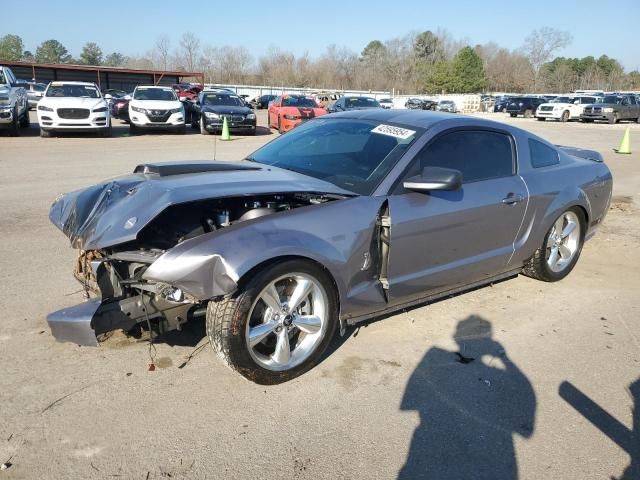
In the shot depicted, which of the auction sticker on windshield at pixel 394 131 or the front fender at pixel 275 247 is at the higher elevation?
the auction sticker on windshield at pixel 394 131

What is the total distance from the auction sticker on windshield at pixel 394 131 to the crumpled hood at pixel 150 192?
0.70m

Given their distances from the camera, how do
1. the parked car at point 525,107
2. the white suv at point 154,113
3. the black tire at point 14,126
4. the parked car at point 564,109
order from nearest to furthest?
the black tire at point 14,126 → the white suv at point 154,113 → the parked car at point 564,109 → the parked car at point 525,107

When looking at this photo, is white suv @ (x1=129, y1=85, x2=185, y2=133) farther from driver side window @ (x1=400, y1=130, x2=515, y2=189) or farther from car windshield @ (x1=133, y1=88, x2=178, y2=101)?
driver side window @ (x1=400, y1=130, x2=515, y2=189)

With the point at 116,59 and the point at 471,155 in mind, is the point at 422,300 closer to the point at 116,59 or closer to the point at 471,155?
the point at 471,155

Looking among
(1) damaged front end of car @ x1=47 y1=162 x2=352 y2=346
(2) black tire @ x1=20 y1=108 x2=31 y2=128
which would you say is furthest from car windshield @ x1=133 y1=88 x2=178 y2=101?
(1) damaged front end of car @ x1=47 y1=162 x2=352 y2=346

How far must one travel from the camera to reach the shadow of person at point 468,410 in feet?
8.41

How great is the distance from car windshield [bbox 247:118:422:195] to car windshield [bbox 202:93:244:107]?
646 inches

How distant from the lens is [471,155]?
411cm

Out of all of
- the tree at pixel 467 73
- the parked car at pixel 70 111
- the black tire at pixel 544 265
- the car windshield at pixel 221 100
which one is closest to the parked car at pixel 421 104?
the car windshield at pixel 221 100

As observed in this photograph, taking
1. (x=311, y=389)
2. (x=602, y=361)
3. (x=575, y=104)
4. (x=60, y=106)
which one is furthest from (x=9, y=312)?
(x=575, y=104)

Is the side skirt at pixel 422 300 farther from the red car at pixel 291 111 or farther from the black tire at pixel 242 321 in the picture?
the red car at pixel 291 111


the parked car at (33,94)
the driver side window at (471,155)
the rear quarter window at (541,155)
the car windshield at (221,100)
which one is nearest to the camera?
the driver side window at (471,155)

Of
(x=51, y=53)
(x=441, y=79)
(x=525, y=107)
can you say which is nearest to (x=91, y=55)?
(x=51, y=53)

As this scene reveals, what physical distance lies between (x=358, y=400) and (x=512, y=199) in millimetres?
2166
